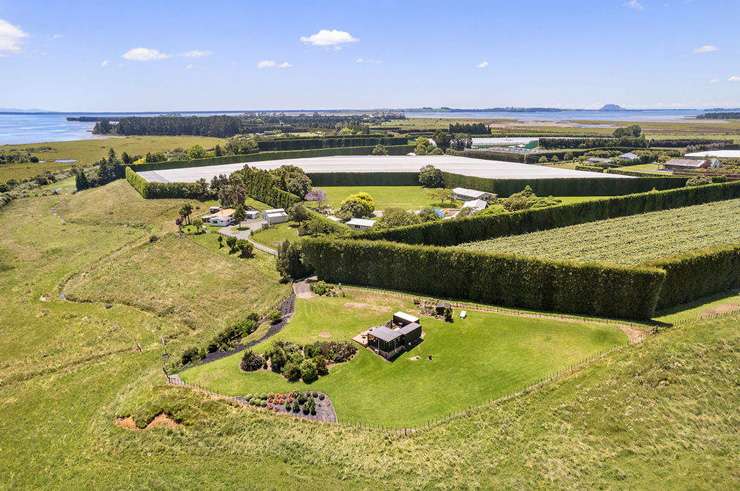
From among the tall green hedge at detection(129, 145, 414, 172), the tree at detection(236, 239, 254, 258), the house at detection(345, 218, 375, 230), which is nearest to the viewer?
the tree at detection(236, 239, 254, 258)

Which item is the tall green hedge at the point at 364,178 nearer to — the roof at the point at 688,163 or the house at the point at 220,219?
the house at the point at 220,219

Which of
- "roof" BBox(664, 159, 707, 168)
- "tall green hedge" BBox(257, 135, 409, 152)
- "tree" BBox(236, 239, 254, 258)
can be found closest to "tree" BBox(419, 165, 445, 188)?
"tree" BBox(236, 239, 254, 258)

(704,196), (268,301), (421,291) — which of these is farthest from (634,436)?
(704,196)

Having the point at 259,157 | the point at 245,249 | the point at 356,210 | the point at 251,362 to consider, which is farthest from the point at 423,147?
the point at 251,362

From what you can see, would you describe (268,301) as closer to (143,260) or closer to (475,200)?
(143,260)

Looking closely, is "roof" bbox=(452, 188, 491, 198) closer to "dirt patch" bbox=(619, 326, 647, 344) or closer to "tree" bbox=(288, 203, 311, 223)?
"tree" bbox=(288, 203, 311, 223)

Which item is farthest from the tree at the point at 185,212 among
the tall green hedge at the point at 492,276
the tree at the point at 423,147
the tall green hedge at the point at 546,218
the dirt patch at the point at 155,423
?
the tree at the point at 423,147
